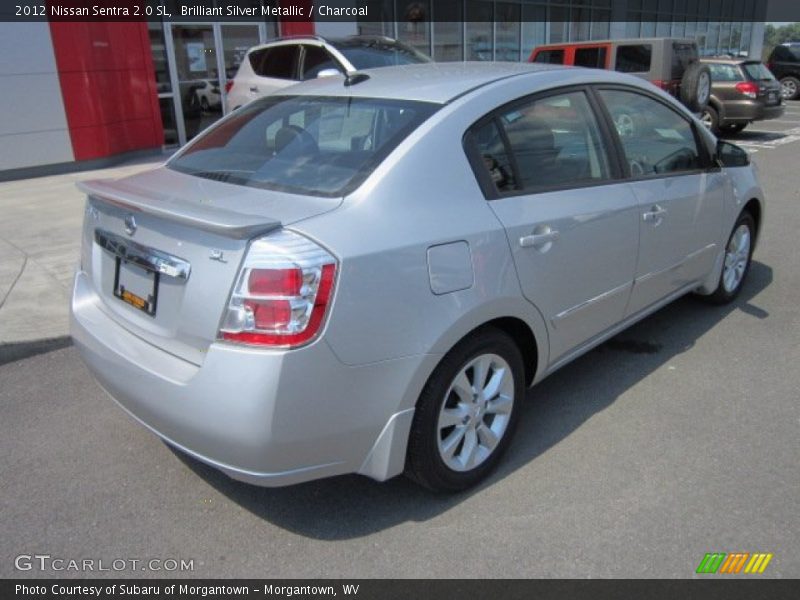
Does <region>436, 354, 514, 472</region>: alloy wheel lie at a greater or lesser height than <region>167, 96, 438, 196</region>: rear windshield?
lesser

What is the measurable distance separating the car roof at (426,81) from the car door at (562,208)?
193 mm

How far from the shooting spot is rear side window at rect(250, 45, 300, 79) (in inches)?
368

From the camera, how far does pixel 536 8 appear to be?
761 inches

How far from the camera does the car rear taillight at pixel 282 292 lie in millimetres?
2148

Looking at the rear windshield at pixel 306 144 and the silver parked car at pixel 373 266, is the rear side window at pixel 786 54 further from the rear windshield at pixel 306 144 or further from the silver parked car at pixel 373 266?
the rear windshield at pixel 306 144

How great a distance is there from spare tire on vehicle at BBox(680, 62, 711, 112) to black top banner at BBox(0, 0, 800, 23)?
660 centimetres

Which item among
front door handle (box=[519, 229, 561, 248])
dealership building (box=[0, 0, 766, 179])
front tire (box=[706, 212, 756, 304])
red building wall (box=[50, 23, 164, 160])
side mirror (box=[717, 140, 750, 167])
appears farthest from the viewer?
red building wall (box=[50, 23, 164, 160])

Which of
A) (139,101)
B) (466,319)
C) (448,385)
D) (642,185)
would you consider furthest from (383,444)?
(139,101)

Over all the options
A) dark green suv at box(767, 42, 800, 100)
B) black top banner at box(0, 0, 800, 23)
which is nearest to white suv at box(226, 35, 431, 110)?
black top banner at box(0, 0, 800, 23)

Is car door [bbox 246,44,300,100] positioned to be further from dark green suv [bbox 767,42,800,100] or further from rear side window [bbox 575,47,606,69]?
dark green suv [bbox 767,42,800,100]

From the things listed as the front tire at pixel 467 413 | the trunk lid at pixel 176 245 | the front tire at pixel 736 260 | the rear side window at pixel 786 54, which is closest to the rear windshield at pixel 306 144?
the trunk lid at pixel 176 245

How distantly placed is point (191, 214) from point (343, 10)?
41.4ft

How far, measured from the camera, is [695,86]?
12.0 m
